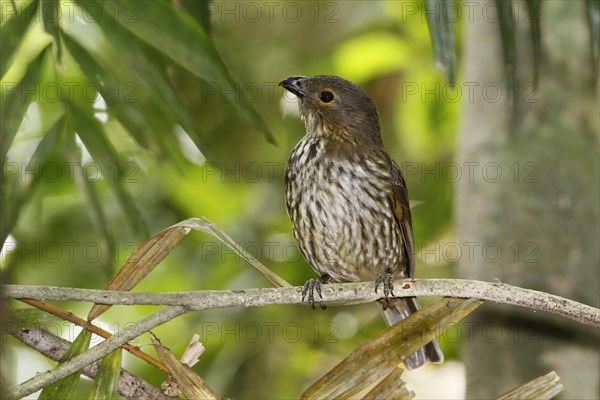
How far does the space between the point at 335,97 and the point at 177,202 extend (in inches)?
72.1

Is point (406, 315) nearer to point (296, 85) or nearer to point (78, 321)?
point (296, 85)

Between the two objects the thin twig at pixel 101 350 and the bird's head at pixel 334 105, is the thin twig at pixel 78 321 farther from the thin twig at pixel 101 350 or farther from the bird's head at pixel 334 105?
the bird's head at pixel 334 105

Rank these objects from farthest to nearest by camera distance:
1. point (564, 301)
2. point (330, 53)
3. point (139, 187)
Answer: point (330, 53) < point (139, 187) < point (564, 301)

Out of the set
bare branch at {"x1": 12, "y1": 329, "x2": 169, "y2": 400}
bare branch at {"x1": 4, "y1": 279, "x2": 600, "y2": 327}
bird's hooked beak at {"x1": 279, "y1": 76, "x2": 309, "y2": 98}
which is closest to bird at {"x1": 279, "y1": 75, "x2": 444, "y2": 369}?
bird's hooked beak at {"x1": 279, "y1": 76, "x2": 309, "y2": 98}

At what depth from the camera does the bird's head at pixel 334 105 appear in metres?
3.90

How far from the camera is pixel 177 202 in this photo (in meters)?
5.49

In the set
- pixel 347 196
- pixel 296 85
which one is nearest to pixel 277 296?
pixel 347 196

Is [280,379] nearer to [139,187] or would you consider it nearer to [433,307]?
[139,187]

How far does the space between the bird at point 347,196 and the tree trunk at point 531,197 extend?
0.27 meters

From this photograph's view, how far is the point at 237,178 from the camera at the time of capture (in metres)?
5.74

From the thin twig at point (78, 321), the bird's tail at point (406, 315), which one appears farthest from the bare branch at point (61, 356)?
the bird's tail at point (406, 315)

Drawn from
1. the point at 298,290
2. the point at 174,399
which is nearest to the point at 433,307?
the point at 298,290

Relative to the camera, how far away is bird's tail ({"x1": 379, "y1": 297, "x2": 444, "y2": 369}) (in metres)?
3.75

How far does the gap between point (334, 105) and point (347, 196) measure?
1.57 ft
